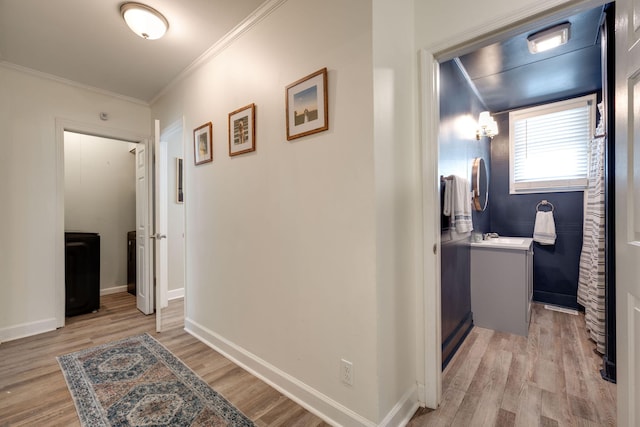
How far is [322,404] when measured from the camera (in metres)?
1.58

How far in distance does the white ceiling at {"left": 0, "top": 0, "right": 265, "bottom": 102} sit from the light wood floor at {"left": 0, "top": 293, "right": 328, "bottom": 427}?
2.55m

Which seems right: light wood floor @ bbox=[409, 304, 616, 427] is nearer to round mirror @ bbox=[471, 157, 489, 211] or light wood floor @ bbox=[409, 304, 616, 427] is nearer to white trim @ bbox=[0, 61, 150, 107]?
round mirror @ bbox=[471, 157, 489, 211]

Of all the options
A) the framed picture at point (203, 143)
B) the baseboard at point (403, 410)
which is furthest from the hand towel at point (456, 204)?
the framed picture at point (203, 143)

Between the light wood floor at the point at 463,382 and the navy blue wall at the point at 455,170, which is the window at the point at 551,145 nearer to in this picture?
the navy blue wall at the point at 455,170

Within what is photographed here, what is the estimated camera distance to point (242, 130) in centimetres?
209

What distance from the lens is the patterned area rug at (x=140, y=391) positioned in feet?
5.13

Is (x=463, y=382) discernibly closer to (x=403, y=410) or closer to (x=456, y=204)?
(x=403, y=410)

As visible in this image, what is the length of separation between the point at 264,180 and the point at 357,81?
0.90m

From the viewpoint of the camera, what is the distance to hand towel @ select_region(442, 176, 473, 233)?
Answer: 2057mm

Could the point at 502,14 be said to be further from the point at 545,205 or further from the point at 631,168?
the point at 545,205

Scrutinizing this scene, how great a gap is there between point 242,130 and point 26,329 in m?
2.89

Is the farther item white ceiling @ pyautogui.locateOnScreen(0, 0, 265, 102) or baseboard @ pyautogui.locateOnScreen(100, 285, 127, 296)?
baseboard @ pyautogui.locateOnScreen(100, 285, 127, 296)

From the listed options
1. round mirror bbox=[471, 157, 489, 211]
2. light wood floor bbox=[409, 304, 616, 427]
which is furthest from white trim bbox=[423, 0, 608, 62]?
light wood floor bbox=[409, 304, 616, 427]

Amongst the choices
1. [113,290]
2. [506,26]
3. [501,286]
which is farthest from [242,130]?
[113,290]
